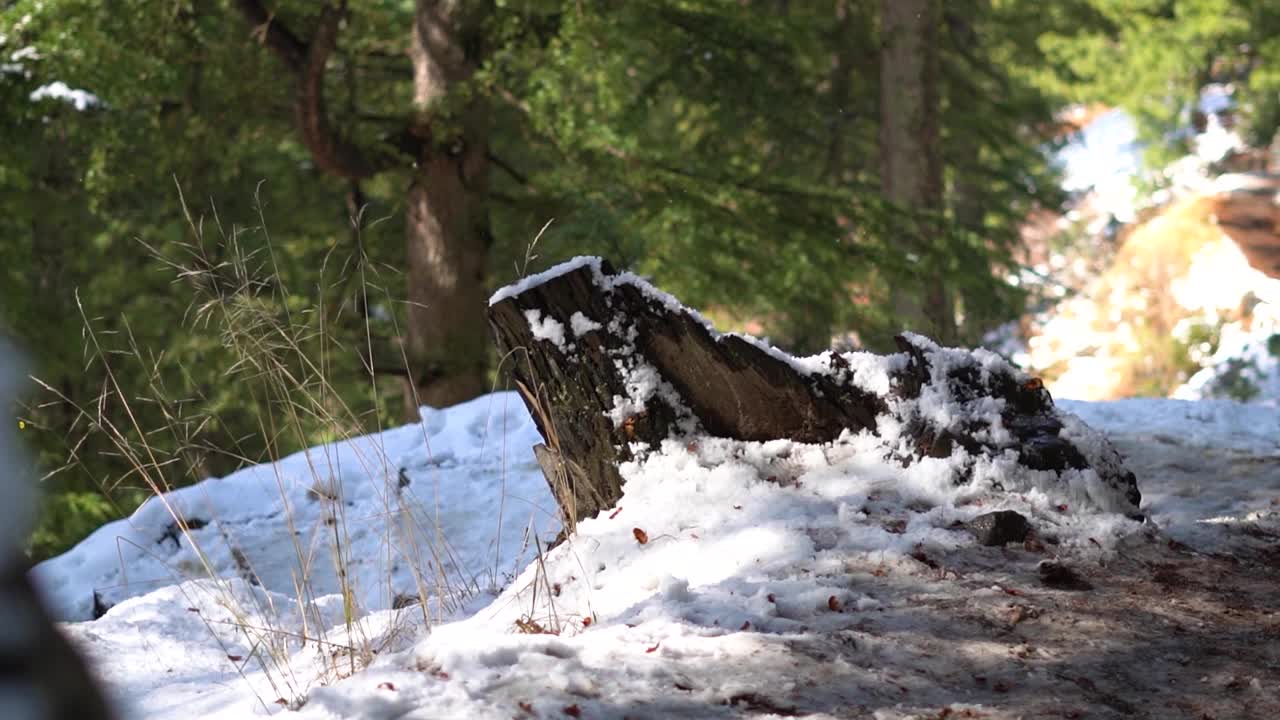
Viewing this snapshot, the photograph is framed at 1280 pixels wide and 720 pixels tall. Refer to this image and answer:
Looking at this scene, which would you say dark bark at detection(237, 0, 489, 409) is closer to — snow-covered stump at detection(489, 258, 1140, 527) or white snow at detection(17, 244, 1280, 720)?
white snow at detection(17, 244, 1280, 720)

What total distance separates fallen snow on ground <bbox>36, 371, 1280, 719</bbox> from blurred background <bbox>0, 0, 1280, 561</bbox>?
2.65 m

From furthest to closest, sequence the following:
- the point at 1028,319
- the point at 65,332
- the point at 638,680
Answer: the point at 1028,319, the point at 65,332, the point at 638,680

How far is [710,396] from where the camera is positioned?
4059mm

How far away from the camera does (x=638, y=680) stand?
8.45 feet

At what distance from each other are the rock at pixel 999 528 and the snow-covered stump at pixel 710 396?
0.99 ft

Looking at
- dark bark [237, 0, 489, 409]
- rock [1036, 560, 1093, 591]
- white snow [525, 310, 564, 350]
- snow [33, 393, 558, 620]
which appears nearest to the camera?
rock [1036, 560, 1093, 591]

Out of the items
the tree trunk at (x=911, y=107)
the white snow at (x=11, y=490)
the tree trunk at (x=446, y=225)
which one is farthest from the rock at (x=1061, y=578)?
the tree trunk at (x=911, y=107)

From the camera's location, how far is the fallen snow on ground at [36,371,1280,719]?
257 centimetres

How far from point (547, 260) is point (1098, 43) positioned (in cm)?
1107

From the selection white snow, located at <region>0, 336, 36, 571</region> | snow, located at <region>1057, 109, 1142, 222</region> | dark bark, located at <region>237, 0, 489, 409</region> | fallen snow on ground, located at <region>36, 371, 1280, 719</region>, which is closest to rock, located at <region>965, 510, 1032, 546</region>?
fallen snow on ground, located at <region>36, 371, 1280, 719</region>

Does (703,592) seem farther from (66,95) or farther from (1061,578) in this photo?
(66,95)

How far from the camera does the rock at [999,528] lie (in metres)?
3.60

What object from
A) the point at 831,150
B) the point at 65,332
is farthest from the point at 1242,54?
the point at 65,332

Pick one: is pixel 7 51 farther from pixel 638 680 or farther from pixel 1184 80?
pixel 1184 80
